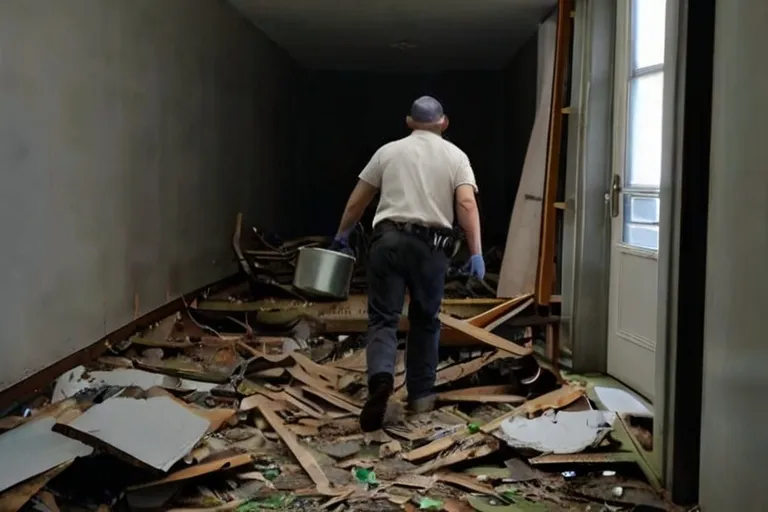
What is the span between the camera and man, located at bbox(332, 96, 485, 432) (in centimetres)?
366

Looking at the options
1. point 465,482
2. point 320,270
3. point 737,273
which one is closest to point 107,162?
point 320,270

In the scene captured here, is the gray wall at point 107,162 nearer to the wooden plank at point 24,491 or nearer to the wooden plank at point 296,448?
the wooden plank at point 24,491

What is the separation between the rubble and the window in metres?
0.89

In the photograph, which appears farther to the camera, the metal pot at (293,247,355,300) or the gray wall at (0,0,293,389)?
the metal pot at (293,247,355,300)

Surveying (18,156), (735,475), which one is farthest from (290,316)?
(735,475)

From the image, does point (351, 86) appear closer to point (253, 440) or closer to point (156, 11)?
point (156, 11)

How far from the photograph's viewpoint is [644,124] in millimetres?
4066

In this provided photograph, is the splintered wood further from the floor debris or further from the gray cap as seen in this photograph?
the gray cap

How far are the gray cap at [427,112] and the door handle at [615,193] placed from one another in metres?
1.14

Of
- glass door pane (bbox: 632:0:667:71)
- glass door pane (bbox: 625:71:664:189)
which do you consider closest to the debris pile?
glass door pane (bbox: 625:71:664:189)

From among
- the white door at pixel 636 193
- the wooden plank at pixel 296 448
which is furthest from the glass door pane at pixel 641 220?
the wooden plank at pixel 296 448

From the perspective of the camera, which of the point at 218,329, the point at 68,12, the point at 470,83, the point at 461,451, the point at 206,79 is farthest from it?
the point at 470,83

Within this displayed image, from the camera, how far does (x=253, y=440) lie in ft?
11.1

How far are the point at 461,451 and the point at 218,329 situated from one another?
2.69m
